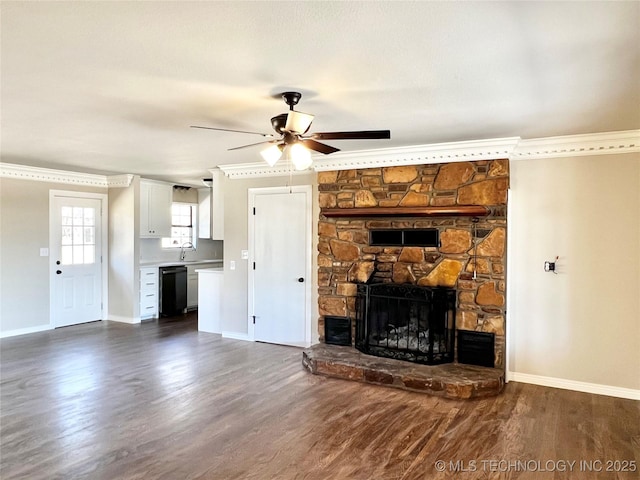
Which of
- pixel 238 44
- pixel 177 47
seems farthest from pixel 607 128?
pixel 177 47

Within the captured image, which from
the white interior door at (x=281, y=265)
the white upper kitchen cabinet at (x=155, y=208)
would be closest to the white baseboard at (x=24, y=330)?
the white upper kitchen cabinet at (x=155, y=208)

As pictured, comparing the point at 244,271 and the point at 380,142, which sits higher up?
the point at 380,142

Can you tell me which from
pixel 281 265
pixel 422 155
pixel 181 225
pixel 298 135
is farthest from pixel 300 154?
pixel 181 225

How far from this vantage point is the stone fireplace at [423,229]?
4.39 meters

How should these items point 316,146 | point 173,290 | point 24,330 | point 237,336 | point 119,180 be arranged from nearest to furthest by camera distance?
point 316,146 < point 237,336 < point 24,330 < point 119,180 < point 173,290

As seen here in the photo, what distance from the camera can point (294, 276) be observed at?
5.64 m

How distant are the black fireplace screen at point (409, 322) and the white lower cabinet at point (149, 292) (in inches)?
162

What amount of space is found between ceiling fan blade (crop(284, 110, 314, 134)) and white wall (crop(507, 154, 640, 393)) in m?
2.53

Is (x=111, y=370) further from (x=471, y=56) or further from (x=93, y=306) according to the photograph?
(x=471, y=56)

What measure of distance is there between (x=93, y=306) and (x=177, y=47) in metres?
6.14

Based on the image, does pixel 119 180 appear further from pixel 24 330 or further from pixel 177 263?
pixel 24 330

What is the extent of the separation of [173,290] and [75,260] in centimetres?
162

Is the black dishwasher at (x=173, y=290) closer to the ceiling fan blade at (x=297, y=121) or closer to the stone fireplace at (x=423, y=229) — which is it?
the stone fireplace at (x=423, y=229)

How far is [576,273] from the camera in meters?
4.20
